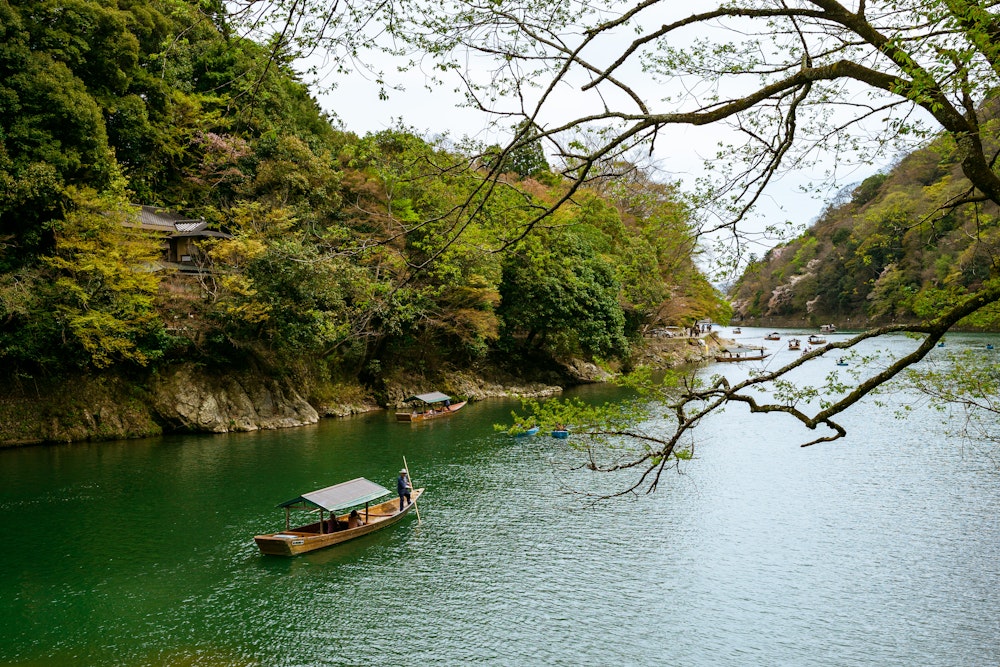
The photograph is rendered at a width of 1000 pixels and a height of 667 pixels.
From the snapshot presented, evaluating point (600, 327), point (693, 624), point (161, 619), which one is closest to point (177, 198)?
point (600, 327)

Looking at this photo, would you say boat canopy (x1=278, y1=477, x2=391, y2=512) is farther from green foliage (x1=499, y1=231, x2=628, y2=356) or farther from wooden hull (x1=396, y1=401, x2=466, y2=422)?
green foliage (x1=499, y1=231, x2=628, y2=356)

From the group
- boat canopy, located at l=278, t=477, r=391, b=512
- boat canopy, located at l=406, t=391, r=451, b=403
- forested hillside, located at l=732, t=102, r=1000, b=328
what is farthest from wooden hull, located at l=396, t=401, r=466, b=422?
forested hillside, located at l=732, t=102, r=1000, b=328

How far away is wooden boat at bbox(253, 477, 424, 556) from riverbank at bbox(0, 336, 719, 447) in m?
9.00

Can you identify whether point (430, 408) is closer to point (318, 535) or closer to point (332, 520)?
point (332, 520)

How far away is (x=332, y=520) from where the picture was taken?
13164mm

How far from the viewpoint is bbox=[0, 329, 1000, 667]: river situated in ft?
30.8

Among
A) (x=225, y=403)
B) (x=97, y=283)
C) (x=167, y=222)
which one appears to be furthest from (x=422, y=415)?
(x=167, y=222)

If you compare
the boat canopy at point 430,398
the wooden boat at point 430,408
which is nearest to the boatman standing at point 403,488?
the wooden boat at point 430,408

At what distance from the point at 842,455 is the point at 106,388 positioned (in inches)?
871

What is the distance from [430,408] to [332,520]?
13.5 meters

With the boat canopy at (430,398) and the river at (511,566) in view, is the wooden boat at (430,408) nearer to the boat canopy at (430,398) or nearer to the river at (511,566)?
the boat canopy at (430,398)

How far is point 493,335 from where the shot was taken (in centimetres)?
2888

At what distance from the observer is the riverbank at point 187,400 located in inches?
786

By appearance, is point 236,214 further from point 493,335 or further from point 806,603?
point 806,603
